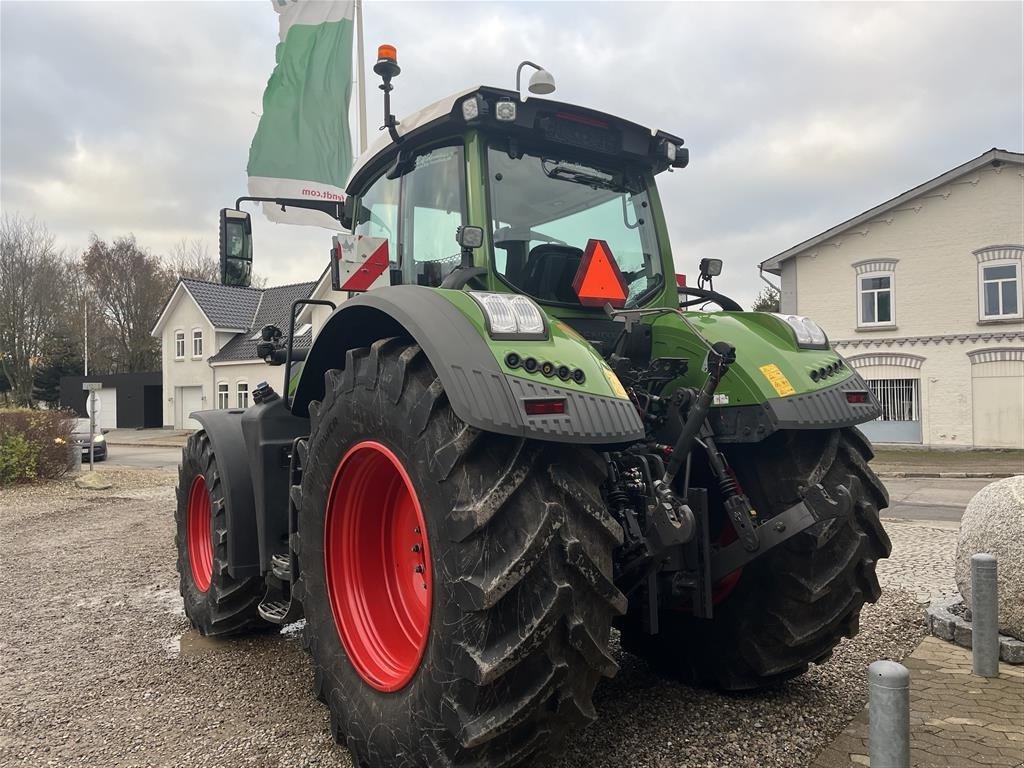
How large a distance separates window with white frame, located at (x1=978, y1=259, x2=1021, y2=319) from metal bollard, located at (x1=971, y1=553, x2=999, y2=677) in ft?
61.6

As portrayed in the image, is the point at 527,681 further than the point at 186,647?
No

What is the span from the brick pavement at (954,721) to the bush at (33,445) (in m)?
15.0

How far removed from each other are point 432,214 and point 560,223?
614 millimetres

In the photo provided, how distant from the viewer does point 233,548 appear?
14.4 ft

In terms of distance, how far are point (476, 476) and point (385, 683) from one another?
3.41 ft

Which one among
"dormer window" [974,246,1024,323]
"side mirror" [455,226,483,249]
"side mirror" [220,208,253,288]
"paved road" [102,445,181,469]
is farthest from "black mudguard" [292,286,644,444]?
"dormer window" [974,246,1024,323]

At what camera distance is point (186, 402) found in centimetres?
3928

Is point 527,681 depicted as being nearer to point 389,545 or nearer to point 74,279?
point 389,545

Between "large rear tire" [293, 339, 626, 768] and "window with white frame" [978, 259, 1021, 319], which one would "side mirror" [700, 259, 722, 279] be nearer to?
"large rear tire" [293, 339, 626, 768]

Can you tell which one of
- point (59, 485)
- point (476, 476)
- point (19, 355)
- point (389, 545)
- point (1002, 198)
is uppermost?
point (1002, 198)

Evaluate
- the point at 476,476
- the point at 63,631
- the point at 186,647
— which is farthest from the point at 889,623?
the point at 63,631

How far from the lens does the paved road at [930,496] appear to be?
A: 10375mm

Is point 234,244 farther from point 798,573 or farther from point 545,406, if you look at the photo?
point 798,573

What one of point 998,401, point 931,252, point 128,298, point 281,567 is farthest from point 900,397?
point 128,298
